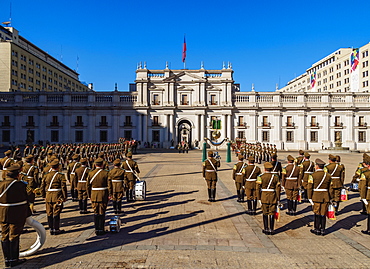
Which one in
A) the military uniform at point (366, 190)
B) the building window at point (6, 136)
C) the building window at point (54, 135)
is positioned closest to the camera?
the military uniform at point (366, 190)

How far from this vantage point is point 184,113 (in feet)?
152

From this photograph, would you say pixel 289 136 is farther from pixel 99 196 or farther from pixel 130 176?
pixel 99 196

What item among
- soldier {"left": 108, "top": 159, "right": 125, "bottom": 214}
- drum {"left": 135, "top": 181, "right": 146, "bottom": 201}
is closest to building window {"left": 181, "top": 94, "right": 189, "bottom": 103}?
drum {"left": 135, "top": 181, "right": 146, "bottom": 201}

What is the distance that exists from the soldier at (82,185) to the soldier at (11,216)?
337 centimetres

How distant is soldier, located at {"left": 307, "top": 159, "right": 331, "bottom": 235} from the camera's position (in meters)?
7.15

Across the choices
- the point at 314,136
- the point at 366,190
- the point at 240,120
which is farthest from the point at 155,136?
the point at 366,190

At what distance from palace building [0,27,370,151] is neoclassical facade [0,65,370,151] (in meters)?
0.15

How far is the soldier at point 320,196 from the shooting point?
23.5ft

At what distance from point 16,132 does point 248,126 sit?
39104 millimetres

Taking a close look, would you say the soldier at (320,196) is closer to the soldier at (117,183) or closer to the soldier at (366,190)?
the soldier at (366,190)

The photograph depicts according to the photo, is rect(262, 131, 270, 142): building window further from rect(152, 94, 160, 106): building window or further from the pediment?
rect(152, 94, 160, 106): building window

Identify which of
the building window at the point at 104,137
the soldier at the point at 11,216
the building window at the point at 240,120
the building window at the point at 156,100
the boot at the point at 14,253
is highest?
the building window at the point at 156,100

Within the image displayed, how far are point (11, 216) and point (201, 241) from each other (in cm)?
420

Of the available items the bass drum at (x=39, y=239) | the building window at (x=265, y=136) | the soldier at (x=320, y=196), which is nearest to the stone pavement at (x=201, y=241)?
the bass drum at (x=39, y=239)
